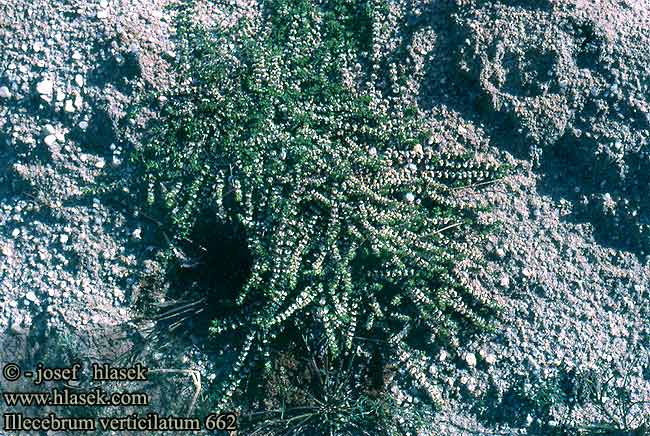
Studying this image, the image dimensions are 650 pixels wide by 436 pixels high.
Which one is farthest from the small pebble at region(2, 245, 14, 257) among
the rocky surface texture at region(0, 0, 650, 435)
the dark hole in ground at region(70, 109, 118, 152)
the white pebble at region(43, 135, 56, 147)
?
the dark hole in ground at region(70, 109, 118, 152)

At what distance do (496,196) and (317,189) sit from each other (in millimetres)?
1287

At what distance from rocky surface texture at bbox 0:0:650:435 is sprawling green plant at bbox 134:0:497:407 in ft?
0.73

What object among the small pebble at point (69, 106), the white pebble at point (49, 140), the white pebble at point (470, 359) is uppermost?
the small pebble at point (69, 106)

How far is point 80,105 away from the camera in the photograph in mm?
5340

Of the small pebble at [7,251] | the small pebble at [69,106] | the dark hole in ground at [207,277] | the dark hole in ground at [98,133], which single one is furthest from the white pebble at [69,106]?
the dark hole in ground at [207,277]

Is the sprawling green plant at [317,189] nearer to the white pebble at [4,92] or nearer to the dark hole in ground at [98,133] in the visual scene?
the dark hole in ground at [98,133]

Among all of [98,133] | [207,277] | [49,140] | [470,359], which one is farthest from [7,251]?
[470,359]

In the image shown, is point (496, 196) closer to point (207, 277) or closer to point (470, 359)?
point (470, 359)

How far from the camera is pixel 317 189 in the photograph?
5.22 metres

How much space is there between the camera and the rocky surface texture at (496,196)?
524cm

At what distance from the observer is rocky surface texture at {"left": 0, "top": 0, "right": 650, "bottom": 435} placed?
17.2 feet

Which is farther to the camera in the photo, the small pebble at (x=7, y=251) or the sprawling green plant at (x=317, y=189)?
the small pebble at (x=7, y=251)

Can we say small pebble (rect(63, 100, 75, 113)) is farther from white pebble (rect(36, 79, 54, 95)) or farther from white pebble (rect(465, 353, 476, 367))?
white pebble (rect(465, 353, 476, 367))

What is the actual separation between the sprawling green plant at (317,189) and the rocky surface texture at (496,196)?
224 mm
